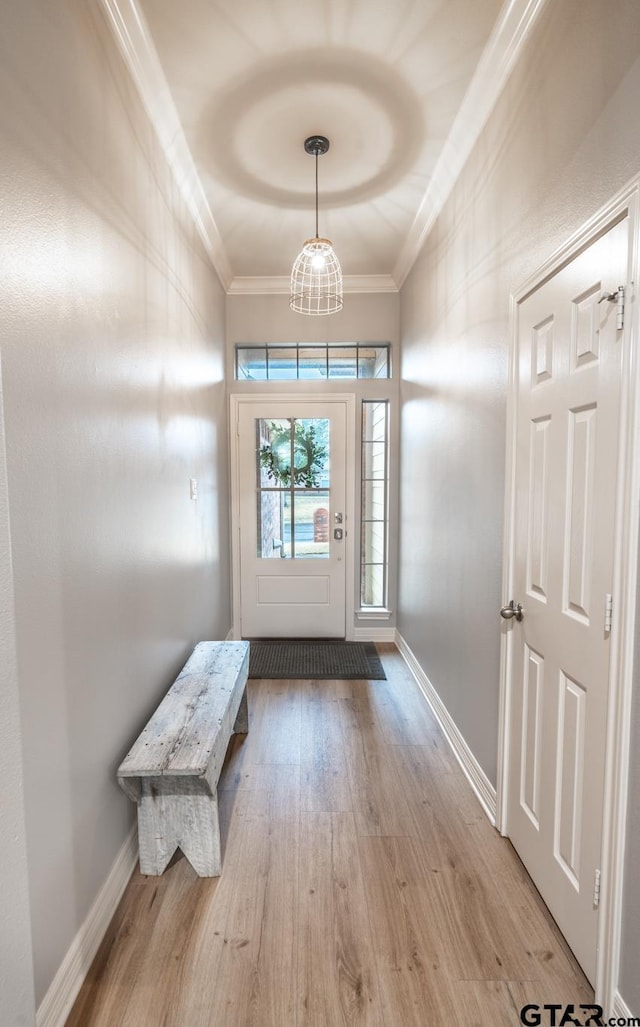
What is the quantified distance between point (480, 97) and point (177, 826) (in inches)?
121

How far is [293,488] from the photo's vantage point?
157 inches

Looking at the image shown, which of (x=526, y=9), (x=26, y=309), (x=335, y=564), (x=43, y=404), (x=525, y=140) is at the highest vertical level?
(x=526, y=9)

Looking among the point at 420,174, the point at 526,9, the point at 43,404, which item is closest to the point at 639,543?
the point at 43,404

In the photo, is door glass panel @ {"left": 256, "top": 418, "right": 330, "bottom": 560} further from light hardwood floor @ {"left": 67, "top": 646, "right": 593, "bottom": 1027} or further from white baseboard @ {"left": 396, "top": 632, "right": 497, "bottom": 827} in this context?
light hardwood floor @ {"left": 67, "top": 646, "right": 593, "bottom": 1027}

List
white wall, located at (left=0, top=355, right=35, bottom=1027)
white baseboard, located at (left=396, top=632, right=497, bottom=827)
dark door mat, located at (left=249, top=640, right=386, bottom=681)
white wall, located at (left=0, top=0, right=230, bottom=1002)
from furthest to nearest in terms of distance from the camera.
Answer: dark door mat, located at (left=249, top=640, right=386, bottom=681) < white baseboard, located at (left=396, top=632, right=497, bottom=827) < white wall, located at (left=0, top=0, right=230, bottom=1002) < white wall, located at (left=0, top=355, right=35, bottom=1027)

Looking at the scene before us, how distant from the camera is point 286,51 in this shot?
1.84m

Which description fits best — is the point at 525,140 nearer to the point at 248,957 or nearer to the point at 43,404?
the point at 43,404

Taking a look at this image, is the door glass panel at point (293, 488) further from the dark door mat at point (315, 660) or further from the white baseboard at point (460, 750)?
the white baseboard at point (460, 750)

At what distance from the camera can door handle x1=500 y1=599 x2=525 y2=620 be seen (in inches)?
69.4

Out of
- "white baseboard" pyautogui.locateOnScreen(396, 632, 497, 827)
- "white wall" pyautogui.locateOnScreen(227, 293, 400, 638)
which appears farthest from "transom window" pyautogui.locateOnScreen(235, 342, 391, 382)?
"white baseboard" pyautogui.locateOnScreen(396, 632, 497, 827)

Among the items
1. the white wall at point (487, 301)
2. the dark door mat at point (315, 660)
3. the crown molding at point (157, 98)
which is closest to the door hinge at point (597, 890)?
the white wall at point (487, 301)

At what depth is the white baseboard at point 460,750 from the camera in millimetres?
2021

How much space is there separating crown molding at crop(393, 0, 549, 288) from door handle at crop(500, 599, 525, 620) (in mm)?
1977

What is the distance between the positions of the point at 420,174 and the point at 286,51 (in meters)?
0.98
